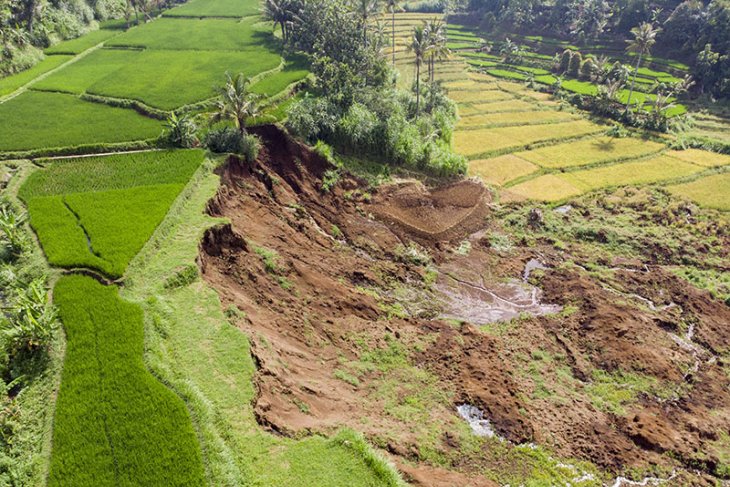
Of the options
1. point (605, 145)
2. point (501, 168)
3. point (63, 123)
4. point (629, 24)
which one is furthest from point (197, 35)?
point (629, 24)

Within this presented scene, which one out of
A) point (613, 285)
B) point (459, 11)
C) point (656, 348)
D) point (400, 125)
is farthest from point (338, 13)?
point (459, 11)

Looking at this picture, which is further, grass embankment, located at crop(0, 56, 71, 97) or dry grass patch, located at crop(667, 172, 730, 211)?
grass embankment, located at crop(0, 56, 71, 97)

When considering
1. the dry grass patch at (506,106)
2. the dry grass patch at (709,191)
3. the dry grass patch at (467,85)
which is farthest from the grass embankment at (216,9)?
the dry grass patch at (709,191)

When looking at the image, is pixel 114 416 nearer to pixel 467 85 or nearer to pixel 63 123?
pixel 63 123

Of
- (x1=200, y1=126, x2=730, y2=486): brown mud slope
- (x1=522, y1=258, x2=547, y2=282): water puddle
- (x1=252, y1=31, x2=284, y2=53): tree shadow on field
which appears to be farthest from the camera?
(x1=252, y1=31, x2=284, y2=53): tree shadow on field

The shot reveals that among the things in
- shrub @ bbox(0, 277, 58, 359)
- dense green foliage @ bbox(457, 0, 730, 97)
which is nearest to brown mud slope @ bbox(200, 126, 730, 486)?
shrub @ bbox(0, 277, 58, 359)

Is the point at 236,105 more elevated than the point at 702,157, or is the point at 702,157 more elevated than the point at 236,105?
the point at 236,105

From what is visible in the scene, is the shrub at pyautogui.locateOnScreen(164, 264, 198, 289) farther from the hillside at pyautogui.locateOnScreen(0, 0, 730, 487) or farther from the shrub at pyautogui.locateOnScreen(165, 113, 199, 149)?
the shrub at pyautogui.locateOnScreen(165, 113, 199, 149)
